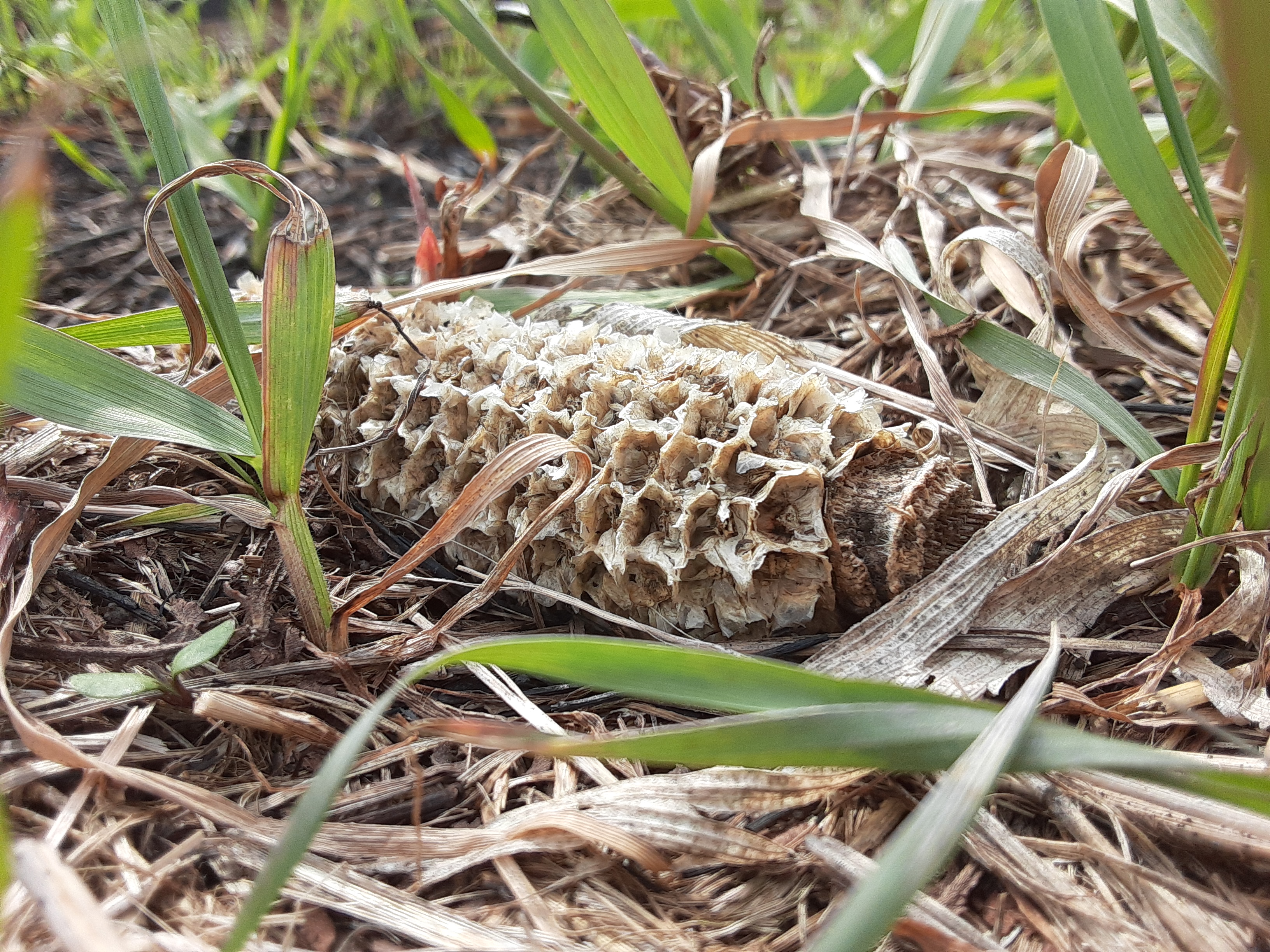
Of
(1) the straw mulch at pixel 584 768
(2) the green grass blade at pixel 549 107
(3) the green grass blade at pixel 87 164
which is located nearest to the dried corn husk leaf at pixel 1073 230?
(1) the straw mulch at pixel 584 768

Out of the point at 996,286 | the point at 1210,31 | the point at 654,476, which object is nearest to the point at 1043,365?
the point at 996,286

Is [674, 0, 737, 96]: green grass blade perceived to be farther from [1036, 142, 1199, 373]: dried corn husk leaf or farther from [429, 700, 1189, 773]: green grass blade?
[429, 700, 1189, 773]: green grass blade

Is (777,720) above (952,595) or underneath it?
above

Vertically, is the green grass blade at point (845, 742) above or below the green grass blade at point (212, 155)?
below

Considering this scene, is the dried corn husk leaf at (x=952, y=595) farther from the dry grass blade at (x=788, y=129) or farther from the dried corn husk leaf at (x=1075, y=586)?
the dry grass blade at (x=788, y=129)

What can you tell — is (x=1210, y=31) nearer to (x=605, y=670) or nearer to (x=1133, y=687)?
(x=1133, y=687)

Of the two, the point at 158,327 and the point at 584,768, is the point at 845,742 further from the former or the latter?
the point at 158,327

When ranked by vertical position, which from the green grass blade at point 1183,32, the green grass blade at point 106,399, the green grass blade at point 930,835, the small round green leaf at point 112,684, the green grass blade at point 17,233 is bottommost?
the small round green leaf at point 112,684

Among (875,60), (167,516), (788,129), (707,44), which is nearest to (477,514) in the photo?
(167,516)
